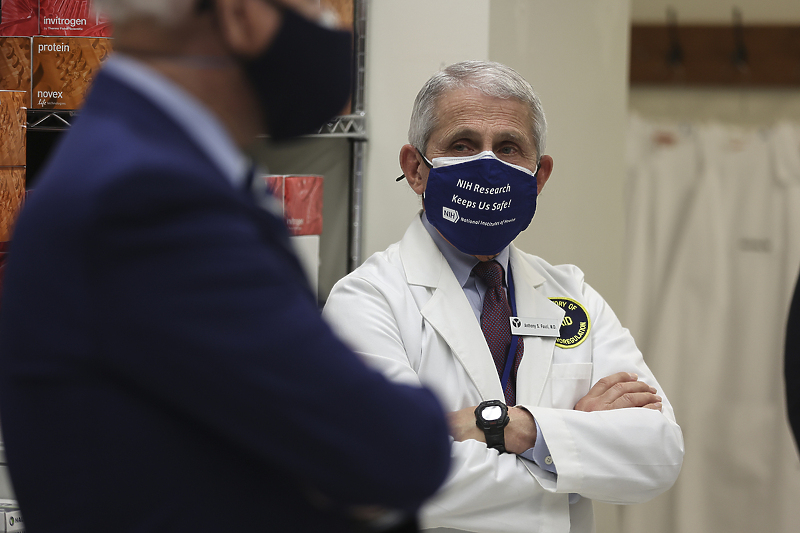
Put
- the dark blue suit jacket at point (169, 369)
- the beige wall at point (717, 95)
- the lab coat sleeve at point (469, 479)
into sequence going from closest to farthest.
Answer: the dark blue suit jacket at point (169, 369) < the lab coat sleeve at point (469, 479) < the beige wall at point (717, 95)

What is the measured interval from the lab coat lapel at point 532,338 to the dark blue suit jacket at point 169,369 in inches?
36.4

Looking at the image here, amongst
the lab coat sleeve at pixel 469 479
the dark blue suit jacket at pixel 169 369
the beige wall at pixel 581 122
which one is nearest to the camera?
the dark blue suit jacket at pixel 169 369

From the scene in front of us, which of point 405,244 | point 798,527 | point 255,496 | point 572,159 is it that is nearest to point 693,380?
point 798,527

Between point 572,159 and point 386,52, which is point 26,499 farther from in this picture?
point 572,159

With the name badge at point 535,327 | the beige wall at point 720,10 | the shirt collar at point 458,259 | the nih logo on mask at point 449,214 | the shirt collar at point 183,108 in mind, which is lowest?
the name badge at point 535,327

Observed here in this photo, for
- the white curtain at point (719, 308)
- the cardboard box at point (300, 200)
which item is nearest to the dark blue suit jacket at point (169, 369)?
the cardboard box at point (300, 200)

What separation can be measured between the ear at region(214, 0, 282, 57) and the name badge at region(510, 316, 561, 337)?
3.46 ft

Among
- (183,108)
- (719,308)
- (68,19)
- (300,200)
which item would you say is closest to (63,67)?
(68,19)

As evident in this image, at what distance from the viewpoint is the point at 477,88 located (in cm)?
151

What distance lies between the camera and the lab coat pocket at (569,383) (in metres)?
1.45

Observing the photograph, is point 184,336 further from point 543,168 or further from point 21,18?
point 21,18

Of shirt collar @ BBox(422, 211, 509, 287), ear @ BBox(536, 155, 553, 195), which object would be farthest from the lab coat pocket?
ear @ BBox(536, 155, 553, 195)

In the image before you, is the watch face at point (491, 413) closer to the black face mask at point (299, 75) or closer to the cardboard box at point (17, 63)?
the black face mask at point (299, 75)

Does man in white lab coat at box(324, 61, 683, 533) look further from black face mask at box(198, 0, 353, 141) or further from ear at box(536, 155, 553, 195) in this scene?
black face mask at box(198, 0, 353, 141)
